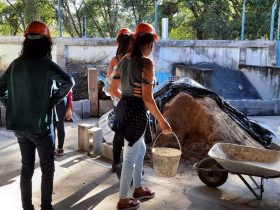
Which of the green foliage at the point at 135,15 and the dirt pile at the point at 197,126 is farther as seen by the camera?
the green foliage at the point at 135,15

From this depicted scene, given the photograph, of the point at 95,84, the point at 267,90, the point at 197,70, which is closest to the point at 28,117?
the point at 95,84

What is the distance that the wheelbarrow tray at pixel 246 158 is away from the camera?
12.1ft

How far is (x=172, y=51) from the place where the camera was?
12117 millimetres

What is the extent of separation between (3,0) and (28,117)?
14.9m

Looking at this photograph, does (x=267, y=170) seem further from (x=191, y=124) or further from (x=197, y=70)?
(x=197, y=70)

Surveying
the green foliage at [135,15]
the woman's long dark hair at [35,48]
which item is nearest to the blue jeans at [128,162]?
the woman's long dark hair at [35,48]

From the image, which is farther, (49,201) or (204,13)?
(204,13)

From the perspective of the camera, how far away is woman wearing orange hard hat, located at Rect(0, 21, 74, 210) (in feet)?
9.50

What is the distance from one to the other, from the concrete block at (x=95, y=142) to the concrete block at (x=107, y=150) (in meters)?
0.11

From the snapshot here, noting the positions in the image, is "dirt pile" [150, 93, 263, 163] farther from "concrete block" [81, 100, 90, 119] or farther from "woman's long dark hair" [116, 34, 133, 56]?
"concrete block" [81, 100, 90, 119]

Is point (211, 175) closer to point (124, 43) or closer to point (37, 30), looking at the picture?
point (124, 43)

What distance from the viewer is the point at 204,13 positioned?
1677 centimetres

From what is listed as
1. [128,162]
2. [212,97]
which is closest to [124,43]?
[128,162]

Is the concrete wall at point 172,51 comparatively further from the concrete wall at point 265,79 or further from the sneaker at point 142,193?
the sneaker at point 142,193
